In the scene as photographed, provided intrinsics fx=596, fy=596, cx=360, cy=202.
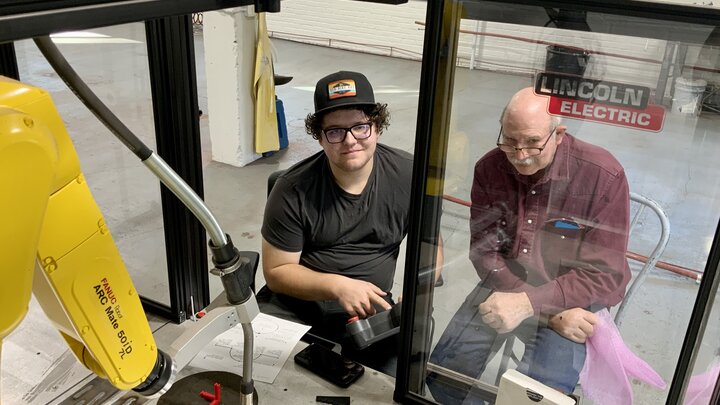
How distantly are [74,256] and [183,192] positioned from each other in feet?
0.59

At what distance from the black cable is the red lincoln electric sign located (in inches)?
26.2

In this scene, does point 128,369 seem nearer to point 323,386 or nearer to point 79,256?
point 79,256

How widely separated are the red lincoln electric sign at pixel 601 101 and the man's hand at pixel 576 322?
1.48 ft

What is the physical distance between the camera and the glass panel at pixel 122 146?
7.41 ft

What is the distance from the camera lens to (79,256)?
2.43ft

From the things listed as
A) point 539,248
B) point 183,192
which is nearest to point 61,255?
point 183,192

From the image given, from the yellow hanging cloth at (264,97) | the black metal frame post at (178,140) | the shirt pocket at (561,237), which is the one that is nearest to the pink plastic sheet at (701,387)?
the shirt pocket at (561,237)

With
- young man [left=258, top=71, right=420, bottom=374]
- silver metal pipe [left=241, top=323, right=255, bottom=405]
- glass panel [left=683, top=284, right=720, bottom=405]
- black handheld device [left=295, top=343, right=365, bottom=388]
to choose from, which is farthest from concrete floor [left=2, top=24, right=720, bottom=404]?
young man [left=258, top=71, right=420, bottom=374]

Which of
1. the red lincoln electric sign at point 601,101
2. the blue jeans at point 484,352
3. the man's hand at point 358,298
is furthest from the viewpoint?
the man's hand at point 358,298

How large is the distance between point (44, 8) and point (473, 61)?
2.25 feet

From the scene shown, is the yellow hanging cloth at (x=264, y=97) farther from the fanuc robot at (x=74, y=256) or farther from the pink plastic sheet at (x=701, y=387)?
the pink plastic sheet at (x=701, y=387)

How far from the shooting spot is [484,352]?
54.4 inches

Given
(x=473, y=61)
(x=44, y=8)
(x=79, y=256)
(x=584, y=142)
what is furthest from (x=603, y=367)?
(x=44, y=8)

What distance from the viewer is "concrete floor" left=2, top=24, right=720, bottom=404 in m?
1.03
